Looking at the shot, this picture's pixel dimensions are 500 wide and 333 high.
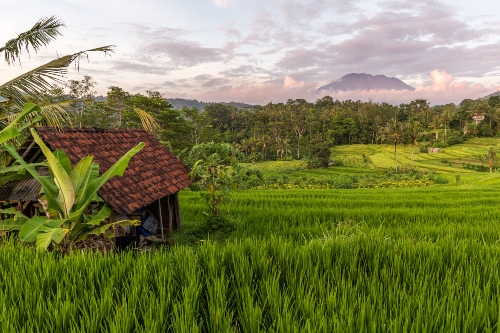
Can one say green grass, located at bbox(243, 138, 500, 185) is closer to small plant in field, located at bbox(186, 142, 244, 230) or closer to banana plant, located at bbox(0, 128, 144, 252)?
small plant in field, located at bbox(186, 142, 244, 230)

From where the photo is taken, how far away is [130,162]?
21.9 feet

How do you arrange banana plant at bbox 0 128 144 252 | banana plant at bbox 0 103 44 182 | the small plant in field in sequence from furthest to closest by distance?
the small plant in field, banana plant at bbox 0 103 44 182, banana plant at bbox 0 128 144 252

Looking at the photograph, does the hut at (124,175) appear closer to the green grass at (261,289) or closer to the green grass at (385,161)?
the green grass at (261,289)

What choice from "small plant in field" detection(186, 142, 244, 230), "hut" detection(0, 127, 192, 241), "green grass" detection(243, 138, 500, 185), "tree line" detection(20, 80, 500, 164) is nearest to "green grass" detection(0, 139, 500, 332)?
"hut" detection(0, 127, 192, 241)

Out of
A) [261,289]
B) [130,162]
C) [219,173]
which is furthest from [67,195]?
[219,173]

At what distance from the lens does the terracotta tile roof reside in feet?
17.7

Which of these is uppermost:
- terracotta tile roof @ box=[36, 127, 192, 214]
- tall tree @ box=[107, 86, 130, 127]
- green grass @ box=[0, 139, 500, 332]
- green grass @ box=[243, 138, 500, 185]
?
tall tree @ box=[107, 86, 130, 127]

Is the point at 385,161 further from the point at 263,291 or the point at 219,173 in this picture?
the point at 263,291

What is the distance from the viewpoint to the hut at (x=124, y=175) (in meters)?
5.43

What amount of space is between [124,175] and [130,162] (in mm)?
700

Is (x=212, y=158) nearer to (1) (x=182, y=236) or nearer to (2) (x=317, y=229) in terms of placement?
(1) (x=182, y=236)

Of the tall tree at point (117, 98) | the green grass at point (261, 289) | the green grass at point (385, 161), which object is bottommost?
the green grass at point (385, 161)

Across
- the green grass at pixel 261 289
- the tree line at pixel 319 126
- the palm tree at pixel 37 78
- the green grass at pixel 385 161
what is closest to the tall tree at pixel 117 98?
the tree line at pixel 319 126

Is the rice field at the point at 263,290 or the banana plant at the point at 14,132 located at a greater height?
the banana plant at the point at 14,132
